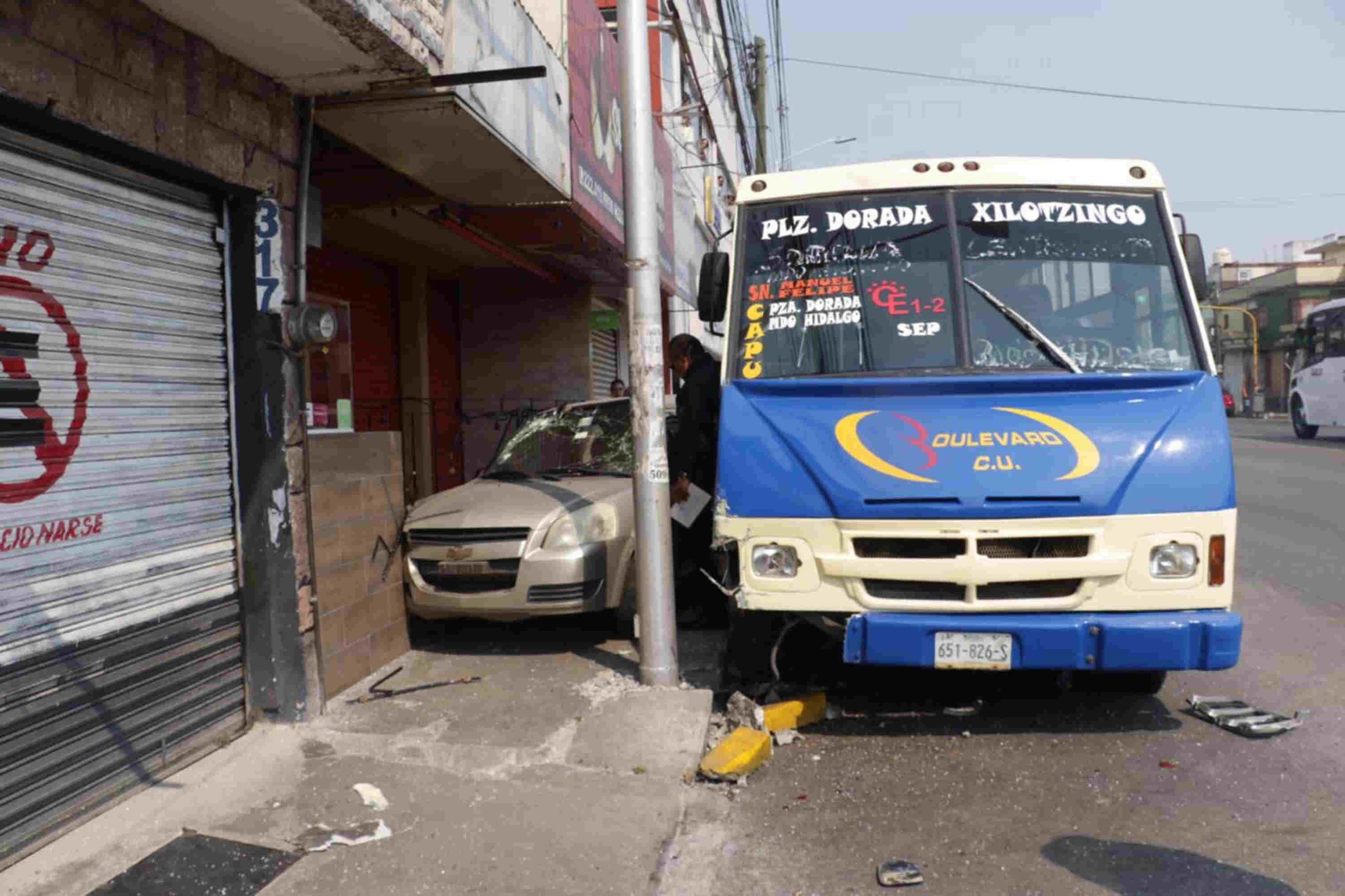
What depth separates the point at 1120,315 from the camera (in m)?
5.11

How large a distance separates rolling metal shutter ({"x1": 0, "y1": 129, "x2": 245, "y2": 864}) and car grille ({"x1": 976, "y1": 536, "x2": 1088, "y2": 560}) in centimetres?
348

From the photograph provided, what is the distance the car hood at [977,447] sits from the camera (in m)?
4.43

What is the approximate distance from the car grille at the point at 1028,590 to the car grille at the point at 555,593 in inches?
100

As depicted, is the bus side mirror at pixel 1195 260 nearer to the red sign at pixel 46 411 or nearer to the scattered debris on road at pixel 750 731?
the scattered debris on road at pixel 750 731

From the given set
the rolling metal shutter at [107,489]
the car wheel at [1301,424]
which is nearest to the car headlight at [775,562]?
the rolling metal shutter at [107,489]

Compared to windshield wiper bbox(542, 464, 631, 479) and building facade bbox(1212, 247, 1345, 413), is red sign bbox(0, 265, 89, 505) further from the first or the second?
building facade bbox(1212, 247, 1345, 413)

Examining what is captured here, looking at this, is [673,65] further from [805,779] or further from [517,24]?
[805,779]

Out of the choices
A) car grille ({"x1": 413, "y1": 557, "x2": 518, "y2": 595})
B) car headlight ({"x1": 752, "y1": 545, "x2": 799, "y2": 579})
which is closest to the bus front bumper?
car headlight ({"x1": 752, "y1": 545, "x2": 799, "y2": 579})

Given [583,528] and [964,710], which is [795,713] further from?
[583,528]

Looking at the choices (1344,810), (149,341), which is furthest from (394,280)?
(1344,810)

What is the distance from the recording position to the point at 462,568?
20.1 feet

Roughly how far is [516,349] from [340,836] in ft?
30.9

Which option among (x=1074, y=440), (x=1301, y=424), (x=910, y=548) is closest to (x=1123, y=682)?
(x=1074, y=440)

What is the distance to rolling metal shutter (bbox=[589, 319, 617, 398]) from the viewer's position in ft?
42.3
